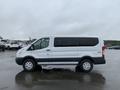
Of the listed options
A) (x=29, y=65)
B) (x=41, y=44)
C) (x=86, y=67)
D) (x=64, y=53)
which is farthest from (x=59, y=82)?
(x=41, y=44)

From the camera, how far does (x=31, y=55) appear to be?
46.4ft

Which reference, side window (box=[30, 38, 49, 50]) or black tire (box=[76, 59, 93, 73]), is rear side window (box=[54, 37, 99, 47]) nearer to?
side window (box=[30, 38, 49, 50])

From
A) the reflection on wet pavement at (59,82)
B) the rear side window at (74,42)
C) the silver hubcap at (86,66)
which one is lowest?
the reflection on wet pavement at (59,82)

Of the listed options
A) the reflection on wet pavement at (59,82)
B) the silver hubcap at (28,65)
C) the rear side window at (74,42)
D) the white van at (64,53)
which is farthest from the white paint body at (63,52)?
the reflection on wet pavement at (59,82)

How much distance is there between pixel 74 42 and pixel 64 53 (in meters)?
0.81

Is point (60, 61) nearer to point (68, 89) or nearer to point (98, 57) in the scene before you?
point (98, 57)

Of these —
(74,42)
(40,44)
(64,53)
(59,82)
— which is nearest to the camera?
(59,82)

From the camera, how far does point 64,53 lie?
14.0 metres

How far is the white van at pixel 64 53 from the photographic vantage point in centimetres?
1396

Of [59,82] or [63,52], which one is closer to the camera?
[59,82]

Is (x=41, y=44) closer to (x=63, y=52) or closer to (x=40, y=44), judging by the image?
(x=40, y=44)

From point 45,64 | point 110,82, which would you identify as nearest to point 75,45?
point 45,64

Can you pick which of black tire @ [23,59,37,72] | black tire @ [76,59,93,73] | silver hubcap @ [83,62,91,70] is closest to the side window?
black tire @ [23,59,37,72]

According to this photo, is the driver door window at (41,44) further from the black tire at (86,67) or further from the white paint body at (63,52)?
the black tire at (86,67)
